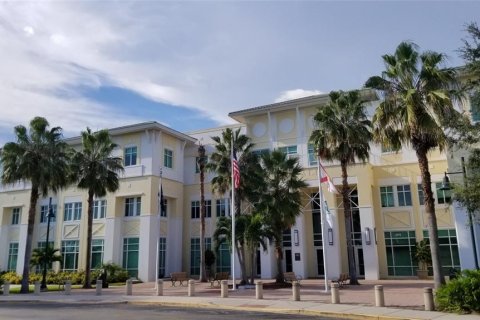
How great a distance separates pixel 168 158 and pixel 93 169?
37.6ft

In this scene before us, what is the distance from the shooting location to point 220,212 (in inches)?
1681

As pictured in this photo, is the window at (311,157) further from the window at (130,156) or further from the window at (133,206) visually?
the window at (130,156)

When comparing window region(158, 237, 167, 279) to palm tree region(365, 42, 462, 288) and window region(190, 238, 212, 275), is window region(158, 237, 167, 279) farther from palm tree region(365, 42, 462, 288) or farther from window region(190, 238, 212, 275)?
palm tree region(365, 42, 462, 288)

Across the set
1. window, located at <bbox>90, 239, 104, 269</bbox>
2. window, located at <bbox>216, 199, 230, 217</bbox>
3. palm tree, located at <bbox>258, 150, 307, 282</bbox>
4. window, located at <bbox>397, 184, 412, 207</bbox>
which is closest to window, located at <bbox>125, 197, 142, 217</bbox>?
window, located at <bbox>90, 239, 104, 269</bbox>

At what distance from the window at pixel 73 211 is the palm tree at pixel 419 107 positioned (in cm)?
3391

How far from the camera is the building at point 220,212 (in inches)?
1363

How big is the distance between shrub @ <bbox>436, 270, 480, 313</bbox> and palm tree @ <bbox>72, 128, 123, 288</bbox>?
24528 millimetres

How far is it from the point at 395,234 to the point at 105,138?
2421 centimetres

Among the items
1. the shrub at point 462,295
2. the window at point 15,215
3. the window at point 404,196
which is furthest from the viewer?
the window at point 15,215

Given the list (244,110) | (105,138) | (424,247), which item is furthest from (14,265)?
(424,247)

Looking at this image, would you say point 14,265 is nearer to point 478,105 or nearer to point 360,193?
point 360,193

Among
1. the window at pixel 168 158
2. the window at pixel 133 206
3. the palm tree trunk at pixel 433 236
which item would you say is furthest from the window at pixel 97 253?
the palm tree trunk at pixel 433 236

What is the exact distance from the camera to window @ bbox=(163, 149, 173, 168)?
42.8 m

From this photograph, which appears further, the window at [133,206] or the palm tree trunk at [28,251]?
the window at [133,206]
